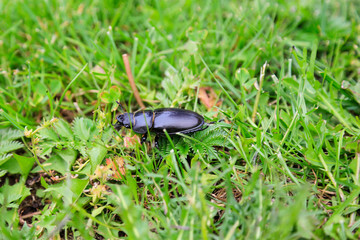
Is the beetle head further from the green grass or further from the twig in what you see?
the twig

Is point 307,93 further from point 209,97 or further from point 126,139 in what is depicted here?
point 126,139

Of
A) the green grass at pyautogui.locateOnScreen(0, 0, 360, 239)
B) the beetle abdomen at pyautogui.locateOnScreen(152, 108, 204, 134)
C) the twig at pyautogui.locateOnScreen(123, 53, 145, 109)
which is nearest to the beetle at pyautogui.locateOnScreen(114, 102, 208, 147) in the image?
the beetle abdomen at pyautogui.locateOnScreen(152, 108, 204, 134)

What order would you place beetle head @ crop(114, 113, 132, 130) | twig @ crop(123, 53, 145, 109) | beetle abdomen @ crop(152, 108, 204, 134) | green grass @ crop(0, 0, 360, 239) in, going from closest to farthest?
green grass @ crop(0, 0, 360, 239)
beetle abdomen @ crop(152, 108, 204, 134)
beetle head @ crop(114, 113, 132, 130)
twig @ crop(123, 53, 145, 109)

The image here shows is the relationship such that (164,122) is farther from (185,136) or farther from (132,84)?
(132,84)

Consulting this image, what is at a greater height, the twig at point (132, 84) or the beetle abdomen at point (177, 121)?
the twig at point (132, 84)

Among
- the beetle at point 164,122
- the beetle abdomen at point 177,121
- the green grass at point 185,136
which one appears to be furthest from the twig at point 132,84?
the beetle abdomen at point 177,121

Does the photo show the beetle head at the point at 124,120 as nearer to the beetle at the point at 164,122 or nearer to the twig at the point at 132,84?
the beetle at the point at 164,122

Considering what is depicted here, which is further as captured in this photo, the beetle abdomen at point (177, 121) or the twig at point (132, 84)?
the twig at point (132, 84)
